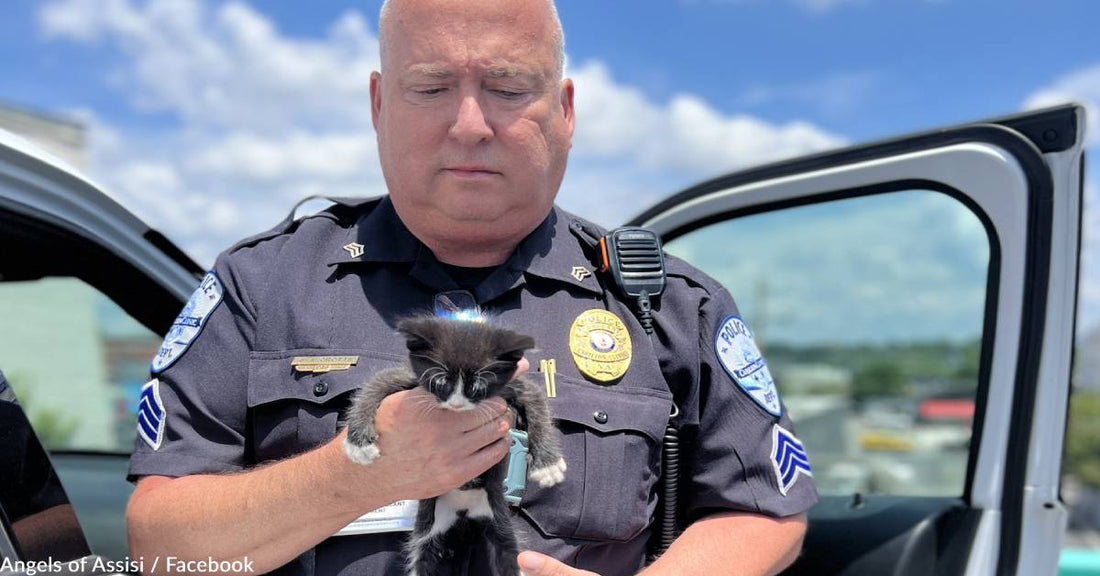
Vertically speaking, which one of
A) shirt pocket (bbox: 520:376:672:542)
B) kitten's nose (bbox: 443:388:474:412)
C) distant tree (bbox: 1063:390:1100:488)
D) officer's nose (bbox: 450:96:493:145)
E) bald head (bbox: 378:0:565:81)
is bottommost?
distant tree (bbox: 1063:390:1100:488)

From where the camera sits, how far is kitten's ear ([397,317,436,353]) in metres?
1.57

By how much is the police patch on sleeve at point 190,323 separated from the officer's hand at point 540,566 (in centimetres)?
106

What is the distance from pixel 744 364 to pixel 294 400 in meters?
1.30

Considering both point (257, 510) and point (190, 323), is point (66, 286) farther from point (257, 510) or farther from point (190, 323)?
point (257, 510)

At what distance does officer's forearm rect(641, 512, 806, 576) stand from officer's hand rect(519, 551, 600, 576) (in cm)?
31

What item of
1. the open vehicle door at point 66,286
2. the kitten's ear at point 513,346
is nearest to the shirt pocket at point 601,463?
the kitten's ear at point 513,346

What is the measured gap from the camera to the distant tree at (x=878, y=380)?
51.1m

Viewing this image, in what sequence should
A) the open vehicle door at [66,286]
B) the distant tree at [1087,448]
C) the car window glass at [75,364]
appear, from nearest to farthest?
the open vehicle door at [66,286]
the car window glass at [75,364]
the distant tree at [1087,448]

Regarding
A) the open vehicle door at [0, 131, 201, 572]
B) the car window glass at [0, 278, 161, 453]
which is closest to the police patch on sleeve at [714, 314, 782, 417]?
the open vehicle door at [0, 131, 201, 572]

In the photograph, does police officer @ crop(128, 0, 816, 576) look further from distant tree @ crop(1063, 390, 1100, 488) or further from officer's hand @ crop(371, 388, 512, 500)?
distant tree @ crop(1063, 390, 1100, 488)

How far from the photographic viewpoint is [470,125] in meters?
2.09

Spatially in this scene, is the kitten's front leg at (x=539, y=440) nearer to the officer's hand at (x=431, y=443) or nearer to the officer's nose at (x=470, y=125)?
the officer's hand at (x=431, y=443)

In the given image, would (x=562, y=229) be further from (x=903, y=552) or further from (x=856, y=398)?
(x=856, y=398)

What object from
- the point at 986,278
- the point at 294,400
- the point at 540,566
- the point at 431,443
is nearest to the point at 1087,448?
the point at 986,278
